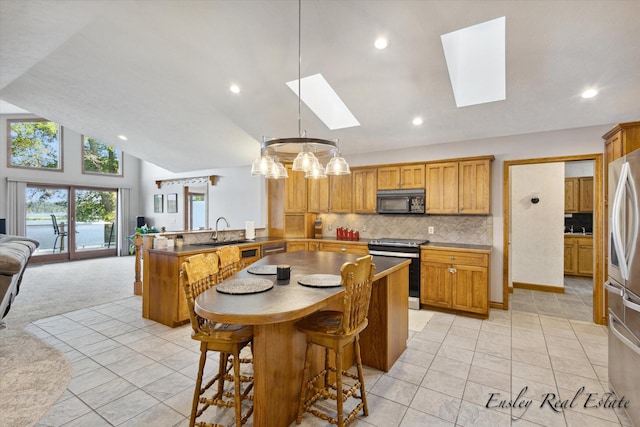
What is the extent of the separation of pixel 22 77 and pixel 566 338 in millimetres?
8346

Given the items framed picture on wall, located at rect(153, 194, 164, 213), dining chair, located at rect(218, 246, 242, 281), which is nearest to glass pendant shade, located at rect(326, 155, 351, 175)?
dining chair, located at rect(218, 246, 242, 281)

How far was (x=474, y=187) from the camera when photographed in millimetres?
4293

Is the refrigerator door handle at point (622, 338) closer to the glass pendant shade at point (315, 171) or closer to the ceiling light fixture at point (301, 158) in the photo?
the ceiling light fixture at point (301, 158)

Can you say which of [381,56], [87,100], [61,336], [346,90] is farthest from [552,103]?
[87,100]

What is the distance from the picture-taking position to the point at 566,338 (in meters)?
3.33

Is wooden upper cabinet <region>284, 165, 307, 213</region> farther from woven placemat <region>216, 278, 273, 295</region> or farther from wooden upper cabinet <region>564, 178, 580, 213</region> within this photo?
wooden upper cabinet <region>564, 178, 580, 213</region>

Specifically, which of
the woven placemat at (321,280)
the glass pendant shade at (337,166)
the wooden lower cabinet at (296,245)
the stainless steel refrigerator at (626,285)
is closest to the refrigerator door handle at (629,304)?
the stainless steel refrigerator at (626,285)

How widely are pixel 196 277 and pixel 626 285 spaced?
277 cm

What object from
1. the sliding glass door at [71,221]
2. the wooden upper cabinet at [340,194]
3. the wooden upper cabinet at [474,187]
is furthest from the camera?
the sliding glass door at [71,221]

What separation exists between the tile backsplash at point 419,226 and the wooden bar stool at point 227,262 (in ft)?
10.2

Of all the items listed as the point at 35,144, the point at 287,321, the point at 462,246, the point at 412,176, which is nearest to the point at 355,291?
the point at 287,321

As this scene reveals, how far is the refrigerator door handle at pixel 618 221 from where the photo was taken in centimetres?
198

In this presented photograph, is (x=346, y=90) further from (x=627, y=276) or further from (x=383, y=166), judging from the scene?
(x=627, y=276)

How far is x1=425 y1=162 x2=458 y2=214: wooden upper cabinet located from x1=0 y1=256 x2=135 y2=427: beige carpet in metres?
4.60
